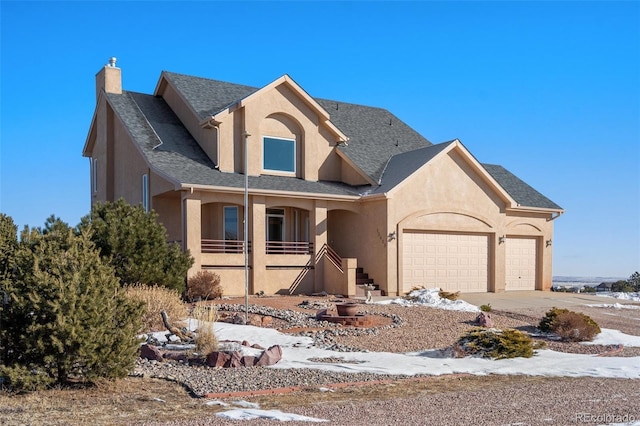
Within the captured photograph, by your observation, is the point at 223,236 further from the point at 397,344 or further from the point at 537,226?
the point at 537,226

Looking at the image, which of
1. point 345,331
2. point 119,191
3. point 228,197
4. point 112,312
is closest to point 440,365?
point 345,331

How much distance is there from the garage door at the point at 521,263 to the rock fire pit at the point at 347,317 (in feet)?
46.3

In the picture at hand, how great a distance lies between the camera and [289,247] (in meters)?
24.8

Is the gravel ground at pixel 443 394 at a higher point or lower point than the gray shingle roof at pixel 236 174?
lower

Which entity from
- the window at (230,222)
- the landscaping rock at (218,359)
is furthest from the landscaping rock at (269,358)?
the window at (230,222)

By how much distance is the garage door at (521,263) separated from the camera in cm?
2914

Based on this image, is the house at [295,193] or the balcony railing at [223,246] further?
the house at [295,193]

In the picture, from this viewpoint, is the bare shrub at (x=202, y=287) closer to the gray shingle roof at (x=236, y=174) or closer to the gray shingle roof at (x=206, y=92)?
the gray shingle roof at (x=236, y=174)

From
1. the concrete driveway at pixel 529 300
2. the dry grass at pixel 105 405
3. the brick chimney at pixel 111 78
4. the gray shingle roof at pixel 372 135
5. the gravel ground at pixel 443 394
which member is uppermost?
the brick chimney at pixel 111 78

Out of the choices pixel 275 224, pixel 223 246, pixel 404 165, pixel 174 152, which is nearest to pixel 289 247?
pixel 275 224

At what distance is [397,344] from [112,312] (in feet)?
21.6

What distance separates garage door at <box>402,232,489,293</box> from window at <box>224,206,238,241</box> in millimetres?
6569

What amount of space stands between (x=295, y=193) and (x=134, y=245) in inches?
295

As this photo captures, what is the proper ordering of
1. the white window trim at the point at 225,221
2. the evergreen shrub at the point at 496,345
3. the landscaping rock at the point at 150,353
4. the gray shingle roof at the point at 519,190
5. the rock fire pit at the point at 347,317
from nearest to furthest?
the landscaping rock at the point at 150,353
the evergreen shrub at the point at 496,345
the rock fire pit at the point at 347,317
the white window trim at the point at 225,221
the gray shingle roof at the point at 519,190
